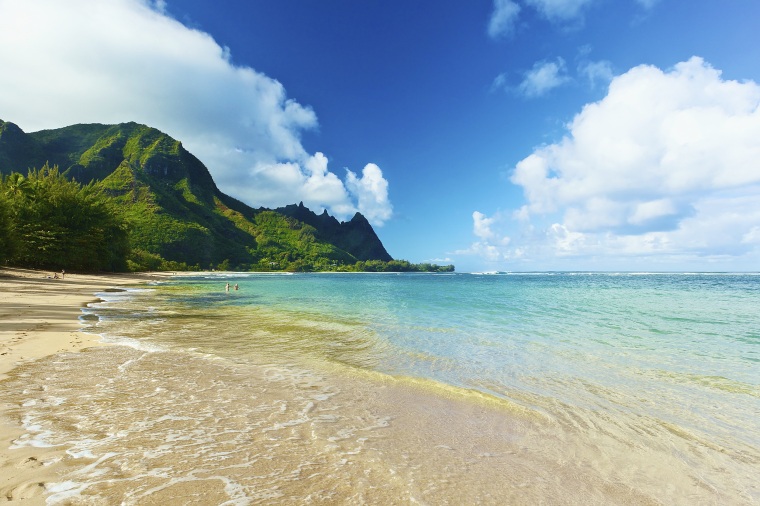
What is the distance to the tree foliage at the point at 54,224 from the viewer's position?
5000 centimetres

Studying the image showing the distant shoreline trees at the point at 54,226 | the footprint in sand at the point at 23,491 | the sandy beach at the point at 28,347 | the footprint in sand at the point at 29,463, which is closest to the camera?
the footprint in sand at the point at 23,491

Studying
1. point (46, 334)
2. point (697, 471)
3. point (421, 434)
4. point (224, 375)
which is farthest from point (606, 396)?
point (46, 334)

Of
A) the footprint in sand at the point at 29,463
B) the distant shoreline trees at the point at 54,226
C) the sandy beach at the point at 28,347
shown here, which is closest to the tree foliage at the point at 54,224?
the distant shoreline trees at the point at 54,226

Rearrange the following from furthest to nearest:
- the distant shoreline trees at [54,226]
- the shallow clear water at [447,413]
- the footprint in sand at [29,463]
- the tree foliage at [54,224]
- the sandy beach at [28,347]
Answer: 1. the tree foliage at [54,224]
2. the distant shoreline trees at [54,226]
3. the shallow clear water at [447,413]
4. the footprint in sand at [29,463]
5. the sandy beach at [28,347]

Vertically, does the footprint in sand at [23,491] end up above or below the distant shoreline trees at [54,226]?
below

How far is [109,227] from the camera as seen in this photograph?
217ft

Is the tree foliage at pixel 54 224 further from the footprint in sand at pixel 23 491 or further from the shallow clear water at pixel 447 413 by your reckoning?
the footprint in sand at pixel 23 491

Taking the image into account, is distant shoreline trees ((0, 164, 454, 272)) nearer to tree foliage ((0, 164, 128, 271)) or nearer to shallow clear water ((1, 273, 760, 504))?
tree foliage ((0, 164, 128, 271))

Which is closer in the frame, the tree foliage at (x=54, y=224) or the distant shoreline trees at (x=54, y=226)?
the distant shoreline trees at (x=54, y=226)

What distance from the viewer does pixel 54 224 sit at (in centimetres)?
5331

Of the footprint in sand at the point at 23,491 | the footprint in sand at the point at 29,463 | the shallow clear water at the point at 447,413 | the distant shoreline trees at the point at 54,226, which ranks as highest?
the distant shoreline trees at the point at 54,226

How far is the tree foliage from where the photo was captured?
164 feet

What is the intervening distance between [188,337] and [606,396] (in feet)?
49.4

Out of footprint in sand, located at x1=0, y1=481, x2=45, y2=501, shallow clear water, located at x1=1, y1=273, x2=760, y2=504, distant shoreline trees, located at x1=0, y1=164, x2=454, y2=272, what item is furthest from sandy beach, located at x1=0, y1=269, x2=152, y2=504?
distant shoreline trees, located at x1=0, y1=164, x2=454, y2=272
